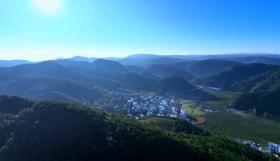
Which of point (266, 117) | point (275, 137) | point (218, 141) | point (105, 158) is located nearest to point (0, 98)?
point (105, 158)

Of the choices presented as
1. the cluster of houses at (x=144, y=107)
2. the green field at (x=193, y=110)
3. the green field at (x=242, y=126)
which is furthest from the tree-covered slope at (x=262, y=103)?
the cluster of houses at (x=144, y=107)

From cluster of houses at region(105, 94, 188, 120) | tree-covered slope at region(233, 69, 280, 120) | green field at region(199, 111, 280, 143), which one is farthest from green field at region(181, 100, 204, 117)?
tree-covered slope at region(233, 69, 280, 120)

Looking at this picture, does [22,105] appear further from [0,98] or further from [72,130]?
[72,130]

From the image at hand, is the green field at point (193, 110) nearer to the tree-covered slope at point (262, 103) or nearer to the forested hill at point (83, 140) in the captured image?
the tree-covered slope at point (262, 103)

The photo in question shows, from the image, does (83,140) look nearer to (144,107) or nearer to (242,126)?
(242,126)

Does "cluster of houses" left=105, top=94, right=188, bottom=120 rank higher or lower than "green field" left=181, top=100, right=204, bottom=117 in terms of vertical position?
higher

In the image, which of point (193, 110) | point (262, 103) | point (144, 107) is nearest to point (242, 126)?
point (193, 110)

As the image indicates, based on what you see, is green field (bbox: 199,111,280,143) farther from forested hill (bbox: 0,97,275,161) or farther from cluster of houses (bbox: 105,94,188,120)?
forested hill (bbox: 0,97,275,161)
